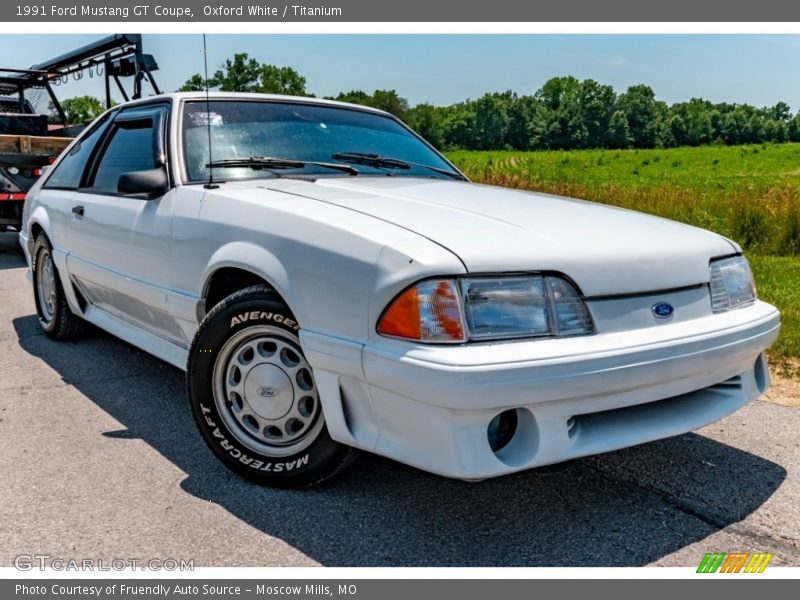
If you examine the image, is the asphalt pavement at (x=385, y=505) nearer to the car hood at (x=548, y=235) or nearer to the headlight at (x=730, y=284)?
the headlight at (x=730, y=284)

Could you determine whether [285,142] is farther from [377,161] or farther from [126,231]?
[126,231]

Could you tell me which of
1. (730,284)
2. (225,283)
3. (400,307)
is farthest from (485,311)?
(225,283)

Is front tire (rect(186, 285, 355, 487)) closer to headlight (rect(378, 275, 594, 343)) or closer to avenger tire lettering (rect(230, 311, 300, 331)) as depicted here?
avenger tire lettering (rect(230, 311, 300, 331))

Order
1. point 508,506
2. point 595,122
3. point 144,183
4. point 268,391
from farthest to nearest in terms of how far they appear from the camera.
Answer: point 595,122
point 144,183
point 268,391
point 508,506

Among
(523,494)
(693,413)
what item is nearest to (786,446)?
(693,413)

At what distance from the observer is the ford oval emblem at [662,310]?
2531 millimetres

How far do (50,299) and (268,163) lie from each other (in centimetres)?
243

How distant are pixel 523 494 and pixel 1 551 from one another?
5.79 ft

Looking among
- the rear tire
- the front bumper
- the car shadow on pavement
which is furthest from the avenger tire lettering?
the rear tire

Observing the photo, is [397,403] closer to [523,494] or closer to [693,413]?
[523,494]

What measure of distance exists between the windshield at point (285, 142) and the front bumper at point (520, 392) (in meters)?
1.24

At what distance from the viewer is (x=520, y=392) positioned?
2.21 meters

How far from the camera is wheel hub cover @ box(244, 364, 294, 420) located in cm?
280

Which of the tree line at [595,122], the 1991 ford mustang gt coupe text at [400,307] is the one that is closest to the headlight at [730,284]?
the 1991 ford mustang gt coupe text at [400,307]
